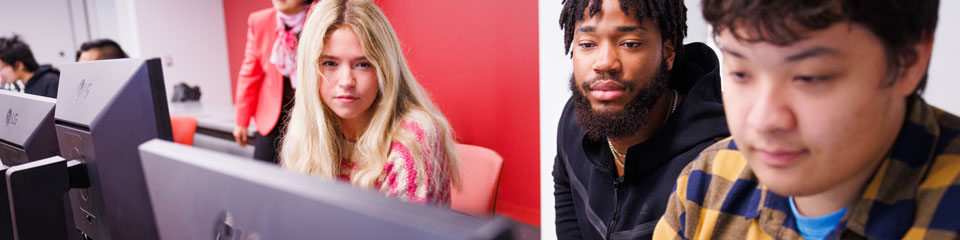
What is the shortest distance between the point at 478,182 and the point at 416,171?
1.13ft

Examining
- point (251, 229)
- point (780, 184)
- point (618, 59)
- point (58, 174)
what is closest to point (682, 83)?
point (618, 59)

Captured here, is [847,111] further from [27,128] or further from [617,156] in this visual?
[27,128]

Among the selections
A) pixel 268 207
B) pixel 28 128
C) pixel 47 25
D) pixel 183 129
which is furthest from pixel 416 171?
pixel 47 25

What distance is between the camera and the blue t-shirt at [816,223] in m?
0.65

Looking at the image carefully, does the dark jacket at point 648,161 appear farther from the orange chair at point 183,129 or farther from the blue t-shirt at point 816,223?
the orange chair at point 183,129

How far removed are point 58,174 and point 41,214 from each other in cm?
7

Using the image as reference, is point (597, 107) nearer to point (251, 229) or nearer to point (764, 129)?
point (764, 129)

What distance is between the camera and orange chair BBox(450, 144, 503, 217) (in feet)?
5.00

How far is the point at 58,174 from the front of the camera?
776 millimetres

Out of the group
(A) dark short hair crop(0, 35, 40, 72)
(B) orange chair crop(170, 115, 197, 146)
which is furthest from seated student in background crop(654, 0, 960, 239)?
(A) dark short hair crop(0, 35, 40, 72)

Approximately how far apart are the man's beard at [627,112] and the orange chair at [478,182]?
349mm

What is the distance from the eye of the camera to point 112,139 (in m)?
0.79

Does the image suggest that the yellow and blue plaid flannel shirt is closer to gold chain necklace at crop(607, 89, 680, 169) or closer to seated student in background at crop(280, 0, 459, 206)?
gold chain necklace at crop(607, 89, 680, 169)

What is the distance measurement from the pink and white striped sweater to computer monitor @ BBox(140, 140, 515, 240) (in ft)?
2.40
